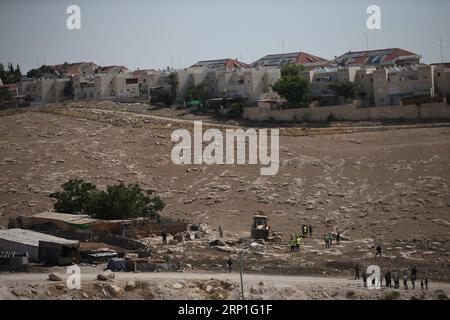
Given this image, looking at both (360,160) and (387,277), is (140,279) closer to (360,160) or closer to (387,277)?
(387,277)

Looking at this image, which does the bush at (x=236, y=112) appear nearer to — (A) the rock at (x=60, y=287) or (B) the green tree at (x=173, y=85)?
(B) the green tree at (x=173, y=85)

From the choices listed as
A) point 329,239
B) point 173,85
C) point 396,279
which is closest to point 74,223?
point 329,239

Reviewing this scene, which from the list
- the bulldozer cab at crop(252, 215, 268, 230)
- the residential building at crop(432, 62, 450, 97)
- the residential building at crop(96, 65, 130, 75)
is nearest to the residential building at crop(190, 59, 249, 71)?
the residential building at crop(96, 65, 130, 75)

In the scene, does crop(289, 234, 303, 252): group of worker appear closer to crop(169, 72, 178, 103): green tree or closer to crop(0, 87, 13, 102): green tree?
crop(169, 72, 178, 103): green tree

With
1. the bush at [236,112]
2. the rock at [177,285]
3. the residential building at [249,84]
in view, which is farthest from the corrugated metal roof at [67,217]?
the residential building at [249,84]

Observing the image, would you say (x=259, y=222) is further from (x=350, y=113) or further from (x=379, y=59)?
(x=379, y=59)
